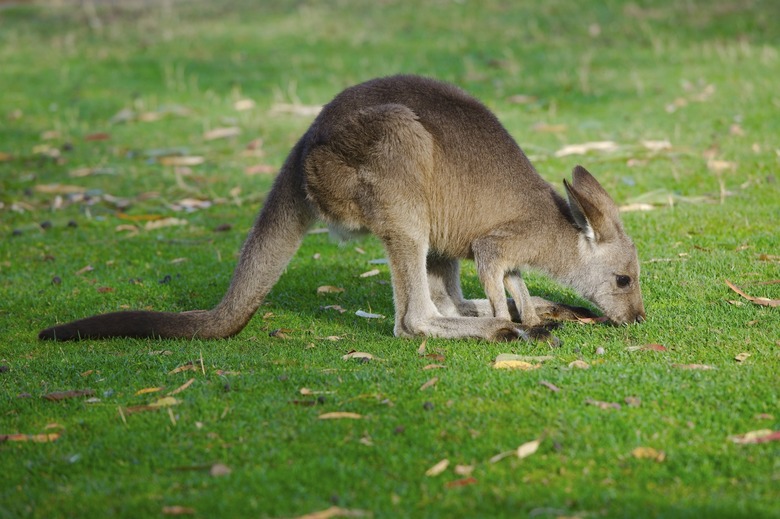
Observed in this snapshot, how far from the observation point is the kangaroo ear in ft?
19.0

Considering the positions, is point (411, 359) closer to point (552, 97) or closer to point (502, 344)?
point (502, 344)

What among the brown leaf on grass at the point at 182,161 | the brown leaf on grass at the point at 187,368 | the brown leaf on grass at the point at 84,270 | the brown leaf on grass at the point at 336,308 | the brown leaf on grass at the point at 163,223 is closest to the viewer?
the brown leaf on grass at the point at 187,368

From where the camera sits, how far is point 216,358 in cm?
536

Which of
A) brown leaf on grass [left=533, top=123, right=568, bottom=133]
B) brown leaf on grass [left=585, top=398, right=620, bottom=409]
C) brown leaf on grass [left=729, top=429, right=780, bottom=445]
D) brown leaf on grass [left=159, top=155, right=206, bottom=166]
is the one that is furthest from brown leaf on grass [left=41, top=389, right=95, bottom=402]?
brown leaf on grass [left=533, top=123, right=568, bottom=133]

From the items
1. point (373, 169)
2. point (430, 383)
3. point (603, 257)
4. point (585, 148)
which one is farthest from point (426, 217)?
point (585, 148)

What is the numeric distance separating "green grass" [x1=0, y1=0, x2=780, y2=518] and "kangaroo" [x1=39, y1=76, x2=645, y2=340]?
0.20m

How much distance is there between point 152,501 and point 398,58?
1094 centimetres

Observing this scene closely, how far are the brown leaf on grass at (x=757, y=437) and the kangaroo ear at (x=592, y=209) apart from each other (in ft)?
6.57

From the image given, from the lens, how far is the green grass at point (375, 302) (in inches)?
151

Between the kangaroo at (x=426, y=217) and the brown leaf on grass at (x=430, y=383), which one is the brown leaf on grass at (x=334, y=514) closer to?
the brown leaf on grass at (x=430, y=383)

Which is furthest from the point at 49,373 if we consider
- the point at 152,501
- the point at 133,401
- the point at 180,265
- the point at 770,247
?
the point at 770,247

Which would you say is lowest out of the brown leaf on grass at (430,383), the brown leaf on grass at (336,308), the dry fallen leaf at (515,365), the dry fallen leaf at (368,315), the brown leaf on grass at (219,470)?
the brown leaf on grass at (336,308)

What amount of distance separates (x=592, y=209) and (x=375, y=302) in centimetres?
165

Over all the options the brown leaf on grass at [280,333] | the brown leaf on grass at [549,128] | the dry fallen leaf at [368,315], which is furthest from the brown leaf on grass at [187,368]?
the brown leaf on grass at [549,128]
